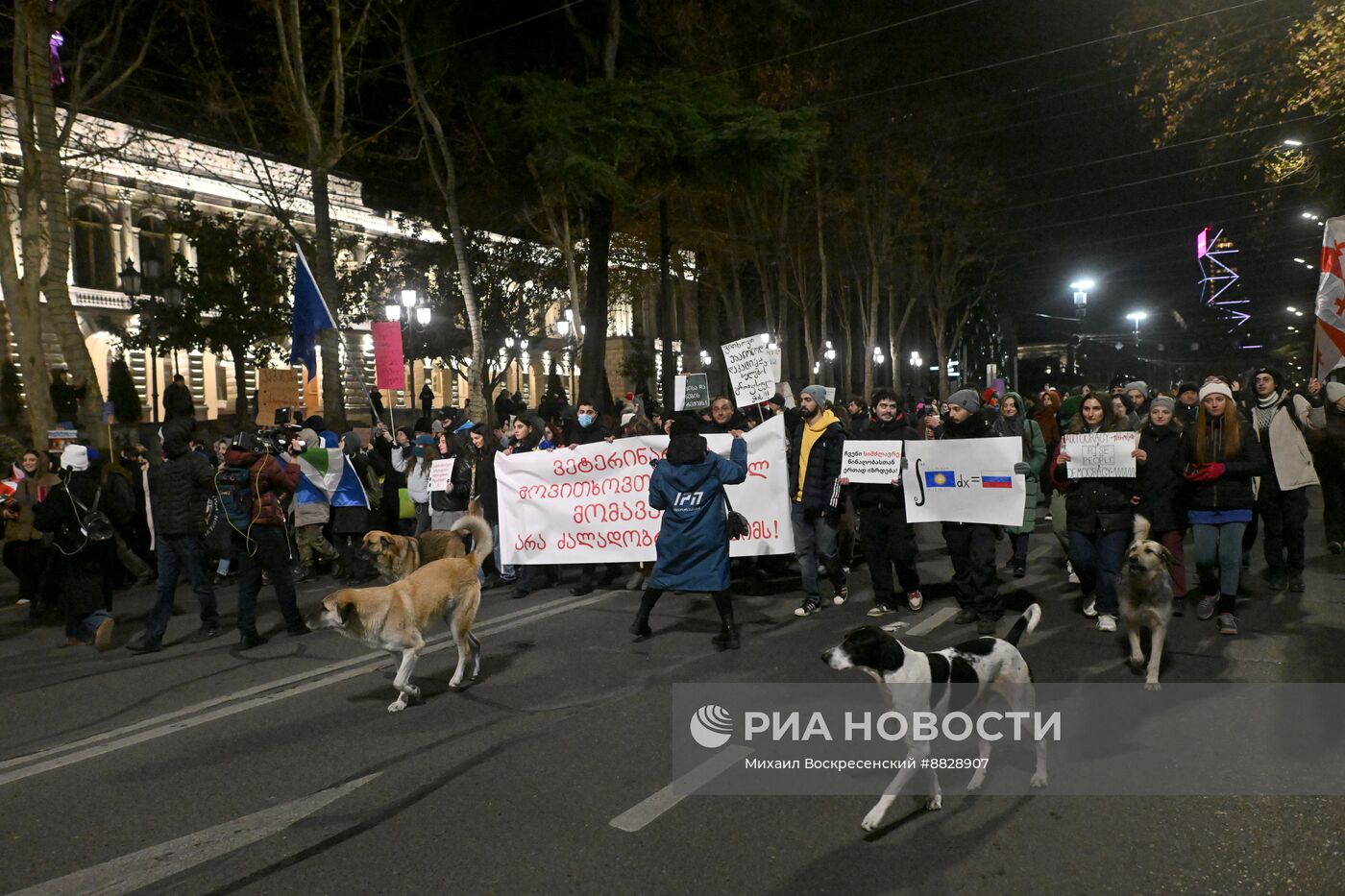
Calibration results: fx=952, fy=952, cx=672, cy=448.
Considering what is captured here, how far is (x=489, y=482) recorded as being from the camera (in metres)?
10.3

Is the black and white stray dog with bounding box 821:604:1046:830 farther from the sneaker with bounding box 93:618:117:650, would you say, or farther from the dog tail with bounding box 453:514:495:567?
the sneaker with bounding box 93:618:117:650

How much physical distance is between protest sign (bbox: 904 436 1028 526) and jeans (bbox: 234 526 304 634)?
541cm

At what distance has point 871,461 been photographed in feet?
27.5

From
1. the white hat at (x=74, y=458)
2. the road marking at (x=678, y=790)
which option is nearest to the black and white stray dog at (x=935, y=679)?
the road marking at (x=678, y=790)

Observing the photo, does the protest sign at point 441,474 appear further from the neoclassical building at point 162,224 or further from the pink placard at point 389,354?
the neoclassical building at point 162,224

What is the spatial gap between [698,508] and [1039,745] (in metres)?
3.34

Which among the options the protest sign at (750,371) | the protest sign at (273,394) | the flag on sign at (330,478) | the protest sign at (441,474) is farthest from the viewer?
the protest sign at (273,394)

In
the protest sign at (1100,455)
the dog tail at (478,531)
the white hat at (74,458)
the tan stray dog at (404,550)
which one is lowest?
the tan stray dog at (404,550)

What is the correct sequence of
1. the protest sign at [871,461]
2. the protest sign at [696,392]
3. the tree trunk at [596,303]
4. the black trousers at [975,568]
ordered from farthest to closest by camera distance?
the tree trunk at [596,303] < the protest sign at [696,392] < the protest sign at [871,461] < the black trousers at [975,568]

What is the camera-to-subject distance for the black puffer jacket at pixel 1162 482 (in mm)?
7196

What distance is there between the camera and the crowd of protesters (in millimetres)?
7234

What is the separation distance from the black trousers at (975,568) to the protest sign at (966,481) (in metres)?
0.10

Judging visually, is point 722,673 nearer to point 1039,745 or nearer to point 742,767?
point 742,767

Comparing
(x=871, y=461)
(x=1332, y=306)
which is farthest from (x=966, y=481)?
(x=1332, y=306)
